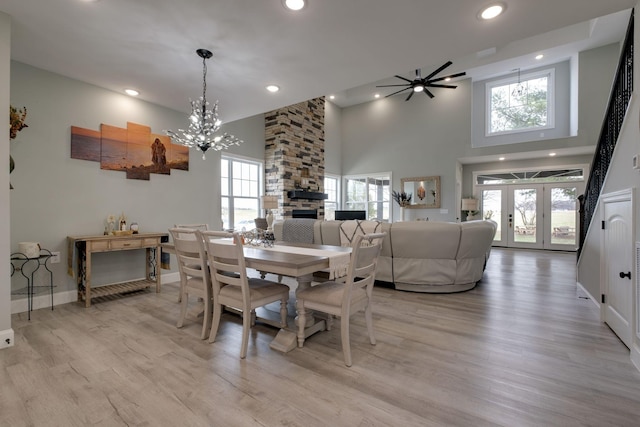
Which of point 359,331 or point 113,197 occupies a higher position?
point 113,197

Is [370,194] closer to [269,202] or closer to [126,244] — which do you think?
[269,202]

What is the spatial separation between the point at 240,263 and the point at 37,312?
2764 mm

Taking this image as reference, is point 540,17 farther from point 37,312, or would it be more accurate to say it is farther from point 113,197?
point 37,312

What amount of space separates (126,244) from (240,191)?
9.78ft

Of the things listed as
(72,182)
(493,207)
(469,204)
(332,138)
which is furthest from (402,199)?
→ (72,182)

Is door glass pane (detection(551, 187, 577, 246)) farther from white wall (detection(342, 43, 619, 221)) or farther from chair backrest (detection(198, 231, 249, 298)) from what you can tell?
chair backrest (detection(198, 231, 249, 298))

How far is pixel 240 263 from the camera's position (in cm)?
205

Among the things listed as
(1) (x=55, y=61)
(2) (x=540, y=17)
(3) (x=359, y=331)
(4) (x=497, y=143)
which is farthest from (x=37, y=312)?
(4) (x=497, y=143)

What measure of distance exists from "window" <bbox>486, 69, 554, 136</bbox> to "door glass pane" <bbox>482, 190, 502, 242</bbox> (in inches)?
69.2

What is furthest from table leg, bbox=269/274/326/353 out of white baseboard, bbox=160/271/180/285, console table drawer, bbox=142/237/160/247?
white baseboard, bbox=160/271/180/285

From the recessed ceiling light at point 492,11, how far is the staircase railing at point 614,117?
105 cm

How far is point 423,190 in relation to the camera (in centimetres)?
853

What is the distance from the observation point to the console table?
10.6ft

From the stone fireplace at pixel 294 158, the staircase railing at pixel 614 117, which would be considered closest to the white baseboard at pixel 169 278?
the stone fireplace at pixel 294 158
